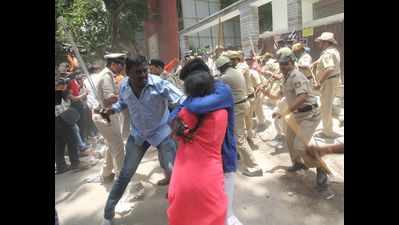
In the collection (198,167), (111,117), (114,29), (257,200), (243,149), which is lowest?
(257,200)

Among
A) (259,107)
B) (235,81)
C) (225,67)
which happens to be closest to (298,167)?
(235,81)

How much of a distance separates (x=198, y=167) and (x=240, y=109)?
2600 millimetres

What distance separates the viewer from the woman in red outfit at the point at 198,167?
2.12 m

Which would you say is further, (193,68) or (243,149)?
(243,149)

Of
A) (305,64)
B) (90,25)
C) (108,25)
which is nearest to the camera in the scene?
(305,64)

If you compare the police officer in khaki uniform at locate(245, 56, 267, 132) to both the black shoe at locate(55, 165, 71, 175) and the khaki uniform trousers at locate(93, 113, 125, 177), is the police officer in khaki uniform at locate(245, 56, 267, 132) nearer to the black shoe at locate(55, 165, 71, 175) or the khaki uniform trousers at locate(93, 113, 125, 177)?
the khaki uniform trousers at locate(93, 113, 125, 177)

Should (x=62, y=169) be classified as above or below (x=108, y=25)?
below

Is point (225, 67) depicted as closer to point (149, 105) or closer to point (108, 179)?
point (149, 105)

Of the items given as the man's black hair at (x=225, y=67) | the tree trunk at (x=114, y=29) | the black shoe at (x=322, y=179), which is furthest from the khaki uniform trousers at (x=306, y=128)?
the tree trunk at (x=114, y=29)

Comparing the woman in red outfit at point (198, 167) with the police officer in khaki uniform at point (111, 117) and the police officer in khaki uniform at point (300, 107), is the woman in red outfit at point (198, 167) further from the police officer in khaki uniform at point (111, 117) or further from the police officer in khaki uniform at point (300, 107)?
the police officer in khaki uniform at point (111, 117)

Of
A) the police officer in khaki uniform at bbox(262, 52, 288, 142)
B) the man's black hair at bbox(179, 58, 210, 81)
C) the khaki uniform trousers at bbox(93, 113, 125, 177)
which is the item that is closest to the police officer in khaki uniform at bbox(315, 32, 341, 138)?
the police officer in khaki uniform at bbox(262, 52, 288, 142)

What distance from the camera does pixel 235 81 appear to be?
180 inches
